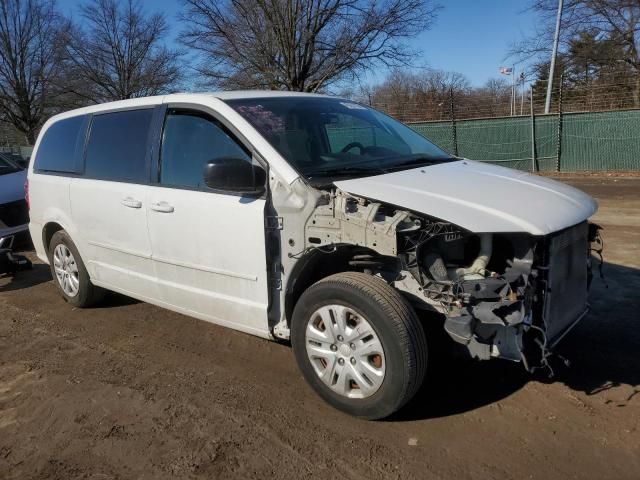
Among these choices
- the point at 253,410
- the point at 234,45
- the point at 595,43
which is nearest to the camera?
the point at 253,410

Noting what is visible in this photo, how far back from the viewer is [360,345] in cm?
311

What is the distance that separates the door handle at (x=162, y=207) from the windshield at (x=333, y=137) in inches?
34.1

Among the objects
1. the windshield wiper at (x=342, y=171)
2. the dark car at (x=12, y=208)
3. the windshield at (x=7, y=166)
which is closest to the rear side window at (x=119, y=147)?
the windshield wiper at (x=342, y=171)

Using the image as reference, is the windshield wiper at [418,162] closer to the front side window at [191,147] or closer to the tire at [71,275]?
the front side window at [191,147]

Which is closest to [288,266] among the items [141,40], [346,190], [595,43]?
[346,190]

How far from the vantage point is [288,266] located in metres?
3.45

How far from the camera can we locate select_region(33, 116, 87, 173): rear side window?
515 cm

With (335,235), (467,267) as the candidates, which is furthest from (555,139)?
(335,235)

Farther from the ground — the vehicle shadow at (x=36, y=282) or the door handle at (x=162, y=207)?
the door handle at (x=162, y=207)

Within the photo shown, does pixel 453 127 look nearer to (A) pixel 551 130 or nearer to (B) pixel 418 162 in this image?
(A) pixel 551 130

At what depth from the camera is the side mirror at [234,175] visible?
3.38 m

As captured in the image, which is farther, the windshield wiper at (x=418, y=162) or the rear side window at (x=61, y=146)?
the rear side window at (x=61, y=146)

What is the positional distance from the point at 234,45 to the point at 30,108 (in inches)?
861

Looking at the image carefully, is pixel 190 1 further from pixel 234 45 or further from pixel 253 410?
pixel 253 410
